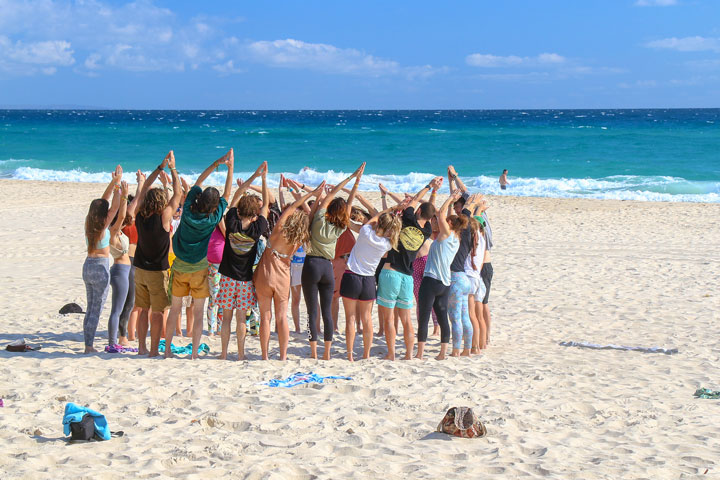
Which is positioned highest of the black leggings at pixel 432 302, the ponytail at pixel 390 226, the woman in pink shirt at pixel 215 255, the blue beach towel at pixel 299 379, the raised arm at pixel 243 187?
the raised arm at pixel 243 187

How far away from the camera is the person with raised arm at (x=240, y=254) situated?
5.96 metres

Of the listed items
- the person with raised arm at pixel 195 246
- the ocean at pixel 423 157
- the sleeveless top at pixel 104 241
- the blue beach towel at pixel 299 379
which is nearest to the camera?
the blue beach towel at pixel 299 379

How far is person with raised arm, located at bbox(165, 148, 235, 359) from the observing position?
5.84 meters

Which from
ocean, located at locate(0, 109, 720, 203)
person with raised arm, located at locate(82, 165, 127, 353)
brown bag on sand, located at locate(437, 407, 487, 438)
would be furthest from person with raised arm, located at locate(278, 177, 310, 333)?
ocean, located at locate(0, 109, 720, 203)

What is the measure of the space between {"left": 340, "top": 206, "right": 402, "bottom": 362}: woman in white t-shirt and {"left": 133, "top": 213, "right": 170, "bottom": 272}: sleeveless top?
1620mm

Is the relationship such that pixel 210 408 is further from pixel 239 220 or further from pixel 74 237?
pixel 74 237

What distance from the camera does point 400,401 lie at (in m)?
5.25

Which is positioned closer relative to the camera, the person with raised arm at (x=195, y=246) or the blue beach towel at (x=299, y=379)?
the blue beach towel at (x=299, y=379)

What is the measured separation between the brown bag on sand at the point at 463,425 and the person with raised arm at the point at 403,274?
2.00 meters

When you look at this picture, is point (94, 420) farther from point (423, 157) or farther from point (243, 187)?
point (423, 157)

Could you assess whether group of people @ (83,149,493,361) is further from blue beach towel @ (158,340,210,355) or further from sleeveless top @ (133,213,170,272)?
blue beach towel @ (158,340,210,355)

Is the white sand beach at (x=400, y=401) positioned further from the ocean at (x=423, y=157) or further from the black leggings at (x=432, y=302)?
the ocean at (x=423, y=157)

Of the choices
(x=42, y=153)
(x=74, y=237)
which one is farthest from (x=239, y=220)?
(x=42, y=153)

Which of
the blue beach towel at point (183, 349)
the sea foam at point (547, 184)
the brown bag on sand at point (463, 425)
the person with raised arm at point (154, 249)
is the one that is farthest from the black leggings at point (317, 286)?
the sea foam at point (547, 184)
